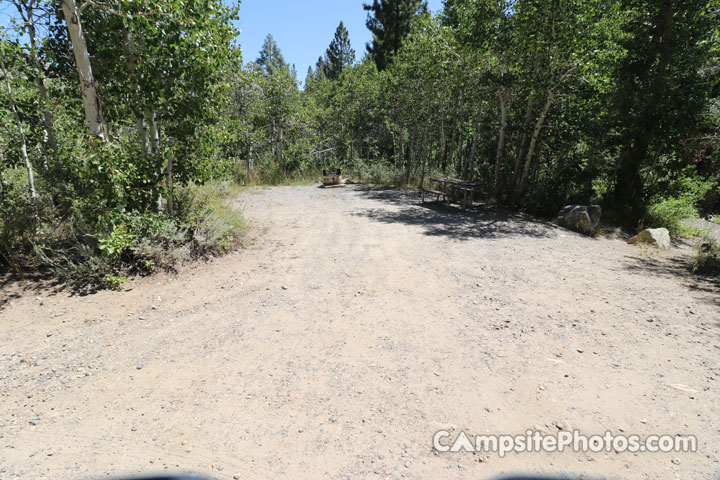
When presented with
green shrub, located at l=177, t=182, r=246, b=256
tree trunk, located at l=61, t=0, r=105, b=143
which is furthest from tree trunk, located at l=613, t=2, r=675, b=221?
tree trunk, located at l=61, t=0, r=105, b=143

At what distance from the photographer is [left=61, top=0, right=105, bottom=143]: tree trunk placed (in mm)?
4109

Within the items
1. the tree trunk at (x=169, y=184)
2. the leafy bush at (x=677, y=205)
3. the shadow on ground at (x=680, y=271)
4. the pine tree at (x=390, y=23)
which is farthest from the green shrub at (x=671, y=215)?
the pine tree at (x=390, y=23)

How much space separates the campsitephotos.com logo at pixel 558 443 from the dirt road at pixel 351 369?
0.05m

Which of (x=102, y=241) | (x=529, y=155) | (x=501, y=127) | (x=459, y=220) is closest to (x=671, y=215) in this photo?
(x=529, y=155)

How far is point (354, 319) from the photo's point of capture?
13.3ft

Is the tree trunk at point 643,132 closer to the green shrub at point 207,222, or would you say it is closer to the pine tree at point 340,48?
the green shrub at point 207,222

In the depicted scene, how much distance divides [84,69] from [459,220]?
823 cm

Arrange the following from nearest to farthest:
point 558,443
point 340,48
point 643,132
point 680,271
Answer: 1. point 558,443
2. point 680,271
3. point 643,132
4. point 340,48

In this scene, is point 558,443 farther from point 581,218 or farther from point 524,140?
point 524,140

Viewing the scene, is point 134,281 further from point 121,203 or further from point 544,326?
point 544,326

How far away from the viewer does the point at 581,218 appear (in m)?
8.71

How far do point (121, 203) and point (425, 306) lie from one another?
4.37 m

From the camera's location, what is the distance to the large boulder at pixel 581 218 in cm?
865

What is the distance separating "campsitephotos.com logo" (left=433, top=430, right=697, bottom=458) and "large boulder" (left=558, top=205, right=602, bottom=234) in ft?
23.9
